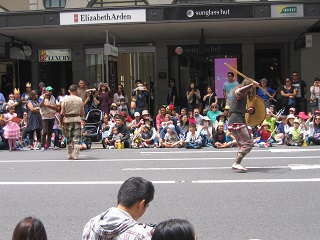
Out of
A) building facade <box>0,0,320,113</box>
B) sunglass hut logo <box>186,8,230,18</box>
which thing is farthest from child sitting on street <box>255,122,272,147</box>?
building facade <box>0,0,320,113</box>

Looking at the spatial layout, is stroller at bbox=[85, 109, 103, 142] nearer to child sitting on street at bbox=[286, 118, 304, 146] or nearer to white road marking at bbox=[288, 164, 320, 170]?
child sitting on street at bbox=[286, 118, 304, 146]

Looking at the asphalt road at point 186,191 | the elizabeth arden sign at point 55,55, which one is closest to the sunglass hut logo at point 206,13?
the asphalt road at point 186,191

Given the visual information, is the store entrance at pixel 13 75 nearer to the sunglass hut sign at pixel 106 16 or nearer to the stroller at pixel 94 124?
the sunglass hut sign at pixel 106 16

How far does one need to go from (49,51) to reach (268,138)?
11.1 meters

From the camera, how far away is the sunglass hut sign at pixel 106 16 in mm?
16750

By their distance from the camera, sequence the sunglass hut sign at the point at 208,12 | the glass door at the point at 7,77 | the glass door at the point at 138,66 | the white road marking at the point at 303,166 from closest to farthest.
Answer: the white road marking at the point at 303,166
the sunglass hut sign at the point at 208,12
the glass door at the point at 7,77
the glass door at the point at 138,66

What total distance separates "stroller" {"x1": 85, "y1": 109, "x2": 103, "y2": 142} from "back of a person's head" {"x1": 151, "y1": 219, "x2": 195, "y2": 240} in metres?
13.8

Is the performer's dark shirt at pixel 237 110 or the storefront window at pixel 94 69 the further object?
the storefront window at pixel 94 69

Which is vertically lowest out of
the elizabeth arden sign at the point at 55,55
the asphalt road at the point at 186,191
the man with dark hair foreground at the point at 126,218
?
the asphalt road at the point at 186,191

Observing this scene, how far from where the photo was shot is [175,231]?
8.91ft

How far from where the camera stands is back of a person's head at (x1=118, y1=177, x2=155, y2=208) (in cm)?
336

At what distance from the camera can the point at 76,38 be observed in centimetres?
2109

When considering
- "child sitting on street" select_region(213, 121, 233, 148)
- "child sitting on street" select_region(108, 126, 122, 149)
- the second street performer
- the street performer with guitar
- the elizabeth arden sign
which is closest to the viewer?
the second street performer

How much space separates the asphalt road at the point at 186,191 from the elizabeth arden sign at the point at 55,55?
9509 mm
